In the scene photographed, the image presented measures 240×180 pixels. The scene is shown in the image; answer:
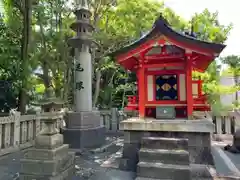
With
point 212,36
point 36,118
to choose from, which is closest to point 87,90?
point 36,118

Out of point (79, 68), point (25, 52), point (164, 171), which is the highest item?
point (25, 52)

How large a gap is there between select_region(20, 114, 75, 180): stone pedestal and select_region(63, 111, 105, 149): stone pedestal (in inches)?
130

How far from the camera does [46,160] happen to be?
4957 mm

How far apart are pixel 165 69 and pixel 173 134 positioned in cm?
219

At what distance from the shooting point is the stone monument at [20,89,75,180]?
489 centimetres

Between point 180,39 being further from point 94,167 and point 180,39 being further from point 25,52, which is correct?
point 25,52

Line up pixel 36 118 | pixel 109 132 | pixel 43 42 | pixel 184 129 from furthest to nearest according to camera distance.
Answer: pixel 109 132, pixel 43 42, pixel 36 118, pixel 184 129

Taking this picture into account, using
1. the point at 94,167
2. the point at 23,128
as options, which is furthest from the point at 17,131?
the point at 94,167

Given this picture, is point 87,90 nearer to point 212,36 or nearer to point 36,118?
point 36,118

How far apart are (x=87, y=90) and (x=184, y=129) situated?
5.27 meters

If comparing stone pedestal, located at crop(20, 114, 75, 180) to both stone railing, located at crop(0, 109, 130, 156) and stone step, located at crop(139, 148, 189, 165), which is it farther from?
stone railing, located at crop(0, 109, 130, 156)

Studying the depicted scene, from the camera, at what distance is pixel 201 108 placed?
6.76 metres

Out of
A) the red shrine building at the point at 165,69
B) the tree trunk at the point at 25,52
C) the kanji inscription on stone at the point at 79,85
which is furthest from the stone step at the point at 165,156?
the tree trunk at the point at 25,52

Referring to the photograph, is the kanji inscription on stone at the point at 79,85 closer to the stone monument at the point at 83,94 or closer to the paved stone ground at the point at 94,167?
the stone monument at the point at 83,94
